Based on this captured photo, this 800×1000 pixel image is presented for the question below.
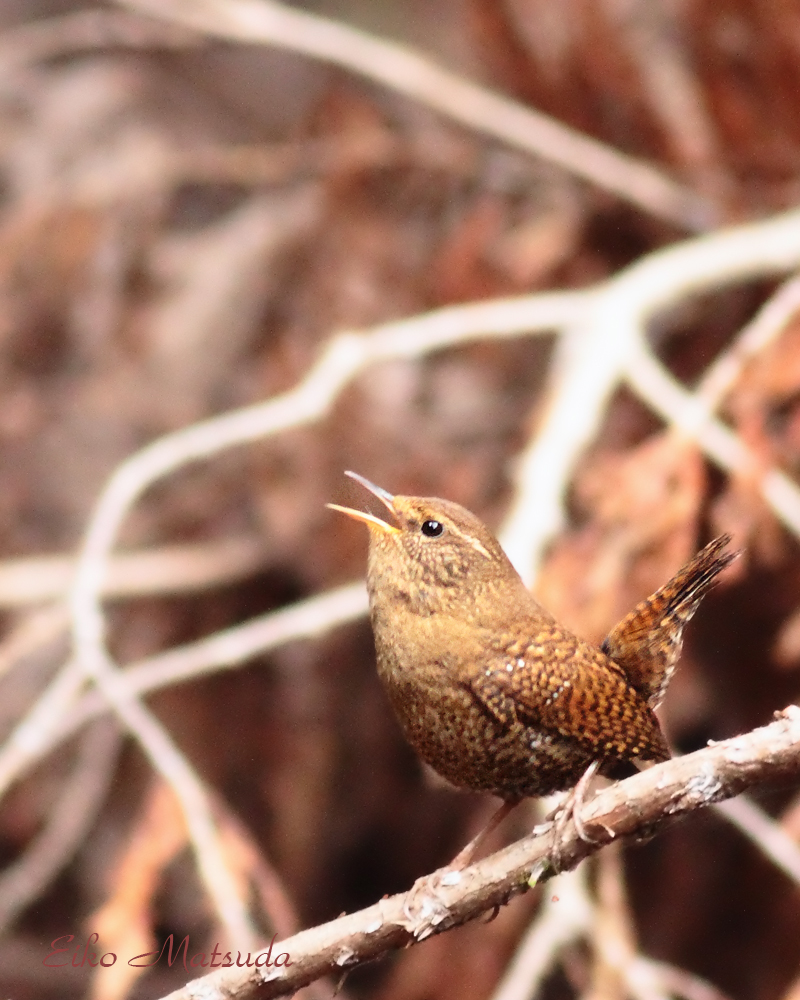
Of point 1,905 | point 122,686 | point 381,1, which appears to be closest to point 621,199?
point 381,1

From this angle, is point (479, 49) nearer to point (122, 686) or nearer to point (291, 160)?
point (291, 160)

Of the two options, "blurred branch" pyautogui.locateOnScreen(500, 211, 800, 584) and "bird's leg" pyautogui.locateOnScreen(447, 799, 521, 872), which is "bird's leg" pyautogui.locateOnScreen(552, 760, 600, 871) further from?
"blurred branch" pyautogui.locateOnScreen(500, 211, 800, 584)

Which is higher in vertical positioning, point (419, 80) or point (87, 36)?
point (87, 36)

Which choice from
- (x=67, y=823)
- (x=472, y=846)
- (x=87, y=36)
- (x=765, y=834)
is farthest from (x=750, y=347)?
(x=87, y=36)

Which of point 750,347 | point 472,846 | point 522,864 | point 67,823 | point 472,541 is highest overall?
point 67,823

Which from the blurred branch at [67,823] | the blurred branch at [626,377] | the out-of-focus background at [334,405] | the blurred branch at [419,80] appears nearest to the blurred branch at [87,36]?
the out-of-focus background at [334,405]
